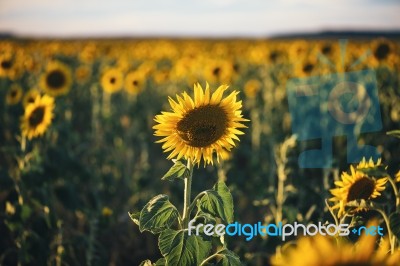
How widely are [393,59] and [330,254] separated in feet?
17.0

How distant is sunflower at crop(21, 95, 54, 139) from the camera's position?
9.46ft

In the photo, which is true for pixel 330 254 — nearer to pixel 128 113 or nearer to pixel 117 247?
pixel 117 247

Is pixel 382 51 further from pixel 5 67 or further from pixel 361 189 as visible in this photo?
pixel 5 67

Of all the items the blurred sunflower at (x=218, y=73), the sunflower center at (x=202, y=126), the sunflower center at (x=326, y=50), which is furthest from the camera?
the sunflower center at (x=326, y=50)

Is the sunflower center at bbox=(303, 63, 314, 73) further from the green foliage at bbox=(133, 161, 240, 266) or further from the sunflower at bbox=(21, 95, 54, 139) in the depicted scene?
the green foliage at bbox=(133, 161, 240, 266)

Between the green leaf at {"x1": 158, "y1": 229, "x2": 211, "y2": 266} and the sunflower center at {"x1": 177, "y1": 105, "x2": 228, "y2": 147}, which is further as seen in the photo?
the sunflower center at {"x1": 177, "y1": 105, "x2": 228, "y2": 147}

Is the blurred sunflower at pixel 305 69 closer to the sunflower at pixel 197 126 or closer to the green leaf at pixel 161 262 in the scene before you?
the sunflower at pixel 197 126

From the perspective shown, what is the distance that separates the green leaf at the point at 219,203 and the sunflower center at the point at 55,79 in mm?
3283

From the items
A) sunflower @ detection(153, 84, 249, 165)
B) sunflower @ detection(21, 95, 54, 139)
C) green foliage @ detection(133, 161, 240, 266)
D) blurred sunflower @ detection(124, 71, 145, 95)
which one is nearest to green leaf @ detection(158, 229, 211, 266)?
green foliage @ detection(133, 161, 240, 266)

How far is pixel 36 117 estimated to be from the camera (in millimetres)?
2971

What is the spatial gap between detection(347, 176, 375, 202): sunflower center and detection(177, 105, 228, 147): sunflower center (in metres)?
0.62

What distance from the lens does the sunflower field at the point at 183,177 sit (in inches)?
60.7

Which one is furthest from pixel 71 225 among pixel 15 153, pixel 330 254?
pixel 330 254

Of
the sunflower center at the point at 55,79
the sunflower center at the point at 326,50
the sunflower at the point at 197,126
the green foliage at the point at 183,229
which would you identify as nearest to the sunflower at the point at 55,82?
the sunflower center at the point at 55,79
